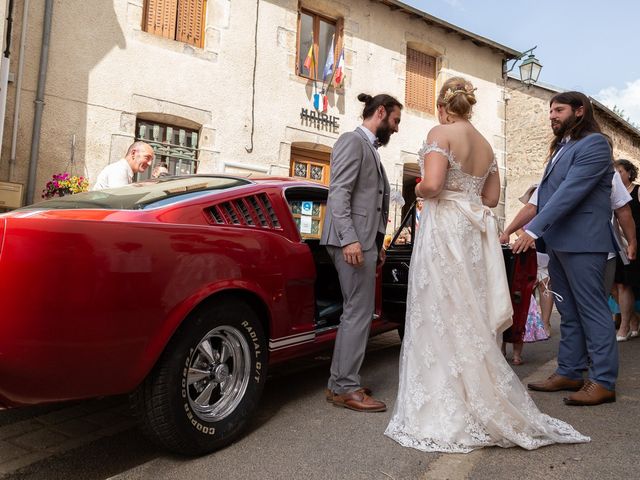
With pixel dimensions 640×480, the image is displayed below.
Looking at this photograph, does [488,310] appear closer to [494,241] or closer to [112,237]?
[494,241]

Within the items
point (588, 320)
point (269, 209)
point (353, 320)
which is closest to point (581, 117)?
point (588, 320)

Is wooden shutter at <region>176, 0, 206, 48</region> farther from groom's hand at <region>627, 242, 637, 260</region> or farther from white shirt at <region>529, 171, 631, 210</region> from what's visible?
groom's hand at <region>627, 242, 637, 260</region>

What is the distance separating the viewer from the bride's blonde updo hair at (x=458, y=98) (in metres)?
2.77

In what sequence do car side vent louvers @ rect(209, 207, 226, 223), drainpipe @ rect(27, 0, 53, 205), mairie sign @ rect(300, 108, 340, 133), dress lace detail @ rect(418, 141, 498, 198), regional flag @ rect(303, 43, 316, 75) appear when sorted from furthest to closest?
regional flag @ rect(303, 43, 316, 75)
mairie sign @ rect(300, 108, 340, 133)
drainpipe @ rect(27, 0, 53, 205)
dress lace detail @ rect(418, 141, 498, 198)
car side vent louvers @ rect(209, 207, 226, 223)

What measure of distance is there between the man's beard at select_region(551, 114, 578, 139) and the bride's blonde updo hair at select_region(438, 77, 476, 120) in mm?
916

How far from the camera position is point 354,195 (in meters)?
3.02

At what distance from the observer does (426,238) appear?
276 centimetres

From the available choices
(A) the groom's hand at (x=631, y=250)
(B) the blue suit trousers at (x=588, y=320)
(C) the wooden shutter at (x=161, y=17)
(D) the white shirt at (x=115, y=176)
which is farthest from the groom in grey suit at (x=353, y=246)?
(C) the wooden shutter at (x=161, y=17)

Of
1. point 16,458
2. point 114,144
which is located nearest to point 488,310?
point 16,458

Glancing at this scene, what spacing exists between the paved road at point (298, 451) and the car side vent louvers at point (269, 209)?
1114 millimetres

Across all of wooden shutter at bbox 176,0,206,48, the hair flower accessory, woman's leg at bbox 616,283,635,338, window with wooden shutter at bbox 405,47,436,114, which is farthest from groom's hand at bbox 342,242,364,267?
window with wooden shutter at bbox 405,47,436,114

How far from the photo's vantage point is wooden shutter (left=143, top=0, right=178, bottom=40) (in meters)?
8.14

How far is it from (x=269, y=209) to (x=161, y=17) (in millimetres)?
6828

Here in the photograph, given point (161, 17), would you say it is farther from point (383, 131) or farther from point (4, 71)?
point (383, 131)
